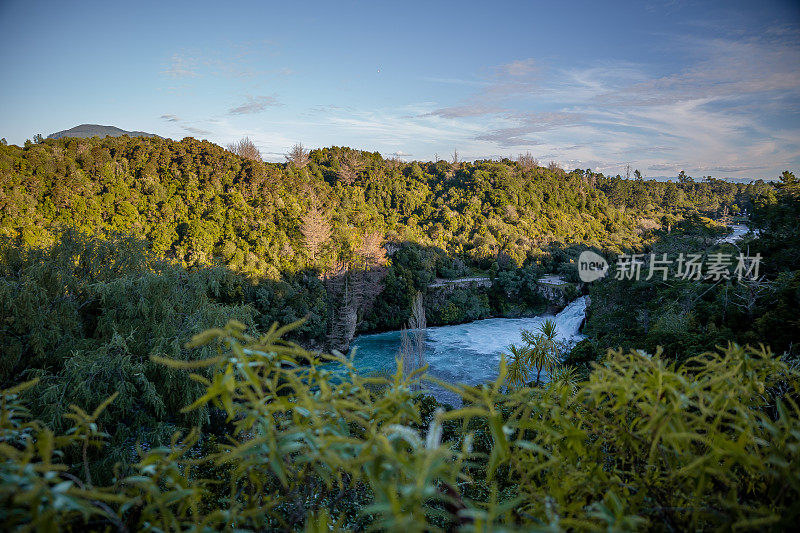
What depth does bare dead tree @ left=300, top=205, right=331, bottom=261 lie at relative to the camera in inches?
759

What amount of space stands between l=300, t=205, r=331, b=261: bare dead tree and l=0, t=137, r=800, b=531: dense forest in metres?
0.11

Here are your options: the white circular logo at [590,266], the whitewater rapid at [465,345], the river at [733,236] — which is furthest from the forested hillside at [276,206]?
the river at [733,236]

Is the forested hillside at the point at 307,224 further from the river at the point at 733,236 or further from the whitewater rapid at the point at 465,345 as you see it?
the river at the point at 733,236

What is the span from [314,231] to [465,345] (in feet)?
31.5

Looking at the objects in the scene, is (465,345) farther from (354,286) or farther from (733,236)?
(733,236)

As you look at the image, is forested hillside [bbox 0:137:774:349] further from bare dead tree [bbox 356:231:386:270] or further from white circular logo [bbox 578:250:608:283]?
white circular logo [bbox 578:250:608:283]

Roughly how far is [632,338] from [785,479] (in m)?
14.3

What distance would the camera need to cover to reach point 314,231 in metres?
19.5

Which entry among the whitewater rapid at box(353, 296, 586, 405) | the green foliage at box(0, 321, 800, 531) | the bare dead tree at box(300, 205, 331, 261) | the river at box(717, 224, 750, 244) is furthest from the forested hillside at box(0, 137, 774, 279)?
the green foliage at box(0, 321, 800, 531)

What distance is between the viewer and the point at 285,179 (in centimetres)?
2267

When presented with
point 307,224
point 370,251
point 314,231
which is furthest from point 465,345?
point 307,224

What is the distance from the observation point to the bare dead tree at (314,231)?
19.3 meters

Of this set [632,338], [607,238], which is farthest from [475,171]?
[632,338]

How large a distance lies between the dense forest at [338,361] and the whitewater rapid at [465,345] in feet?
4.22
